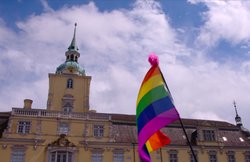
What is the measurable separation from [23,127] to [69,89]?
11024 mm

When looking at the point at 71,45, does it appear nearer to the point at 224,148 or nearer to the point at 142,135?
the point at 224,148

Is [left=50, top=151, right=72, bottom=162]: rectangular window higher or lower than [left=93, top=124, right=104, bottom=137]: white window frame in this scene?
lower

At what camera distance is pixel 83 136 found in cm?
3597

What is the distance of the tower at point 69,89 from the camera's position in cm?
4291

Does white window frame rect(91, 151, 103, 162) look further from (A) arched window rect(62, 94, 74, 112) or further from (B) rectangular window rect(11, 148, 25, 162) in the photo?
(A) arched window rect(62, 94, 74, 112)

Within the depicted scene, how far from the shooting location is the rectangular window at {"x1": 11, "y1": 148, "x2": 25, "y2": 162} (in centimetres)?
3303

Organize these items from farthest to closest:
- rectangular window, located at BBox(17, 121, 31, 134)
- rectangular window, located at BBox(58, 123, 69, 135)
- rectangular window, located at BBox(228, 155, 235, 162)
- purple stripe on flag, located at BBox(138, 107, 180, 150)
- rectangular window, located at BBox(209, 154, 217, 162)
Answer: rectangular window, located at BBox(228, 155, 235, 162)
rectangular window, located at BBox(209, 154, 217, 162)
rectangular window, located at BBox(58, 123, 69, 135)
rectangular window, located at BBox(17, 121, 31, 134)
purple stripe on flag, located at BBox(138, 107, 180, 150)

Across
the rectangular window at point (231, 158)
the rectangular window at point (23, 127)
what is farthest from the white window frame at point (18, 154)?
the rectangular window at point (231, 158)

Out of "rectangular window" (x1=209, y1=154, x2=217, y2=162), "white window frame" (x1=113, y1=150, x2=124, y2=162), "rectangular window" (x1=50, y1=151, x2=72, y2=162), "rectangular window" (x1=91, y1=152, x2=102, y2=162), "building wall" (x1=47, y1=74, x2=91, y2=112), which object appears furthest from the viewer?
"building wall" (x1=47, y1=74, x2=91, y2=112)

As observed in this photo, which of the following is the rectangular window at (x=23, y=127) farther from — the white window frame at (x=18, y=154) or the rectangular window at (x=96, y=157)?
the rectangular window at (x=96, y=157)

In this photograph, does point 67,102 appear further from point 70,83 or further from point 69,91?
point 70,83

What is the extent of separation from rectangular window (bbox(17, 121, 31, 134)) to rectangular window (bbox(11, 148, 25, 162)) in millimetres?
2141

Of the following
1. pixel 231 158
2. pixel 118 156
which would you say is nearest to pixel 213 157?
pixel 231 158

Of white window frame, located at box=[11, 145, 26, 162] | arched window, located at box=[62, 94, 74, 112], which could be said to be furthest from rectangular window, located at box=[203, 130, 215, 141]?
white window frame, located at box=[11, 145, 26, 162]
